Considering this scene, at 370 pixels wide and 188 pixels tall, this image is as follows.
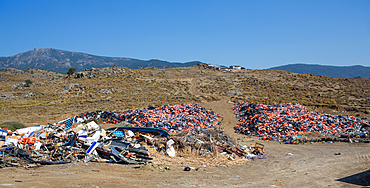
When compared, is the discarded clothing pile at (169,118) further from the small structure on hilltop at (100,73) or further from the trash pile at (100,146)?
the small structure on hilltop at (100,73)

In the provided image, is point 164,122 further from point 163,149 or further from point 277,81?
point 277,81

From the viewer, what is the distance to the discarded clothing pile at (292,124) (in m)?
15.9

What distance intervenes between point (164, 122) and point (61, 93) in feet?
95.7

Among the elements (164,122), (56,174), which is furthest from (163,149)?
(164,122)

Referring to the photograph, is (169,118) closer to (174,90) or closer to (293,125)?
(293,125)

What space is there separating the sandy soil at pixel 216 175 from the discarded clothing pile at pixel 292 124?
18.0 feet

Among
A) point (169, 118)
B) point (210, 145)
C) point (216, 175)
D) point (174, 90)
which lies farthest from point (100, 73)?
point (216, 175)

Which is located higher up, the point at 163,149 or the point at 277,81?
the point at 277,81

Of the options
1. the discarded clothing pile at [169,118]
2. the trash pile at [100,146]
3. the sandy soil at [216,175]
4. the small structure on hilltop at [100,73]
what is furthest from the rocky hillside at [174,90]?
the trash pile at [100,146]

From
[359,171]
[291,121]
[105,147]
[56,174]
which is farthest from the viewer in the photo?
[291,121]

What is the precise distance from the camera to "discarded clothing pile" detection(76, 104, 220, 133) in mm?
18078

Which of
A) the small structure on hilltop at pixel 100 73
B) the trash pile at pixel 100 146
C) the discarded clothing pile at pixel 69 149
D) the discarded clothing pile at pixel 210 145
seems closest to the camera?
the discarded clothing pile at pixel 69 149

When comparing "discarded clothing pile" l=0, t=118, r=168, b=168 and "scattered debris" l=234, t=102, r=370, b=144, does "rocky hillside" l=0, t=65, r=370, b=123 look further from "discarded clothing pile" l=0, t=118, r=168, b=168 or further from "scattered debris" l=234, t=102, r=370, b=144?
"discarded clothing pile" l=0, t=118, r=168, b=168

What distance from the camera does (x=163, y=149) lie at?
977cm
